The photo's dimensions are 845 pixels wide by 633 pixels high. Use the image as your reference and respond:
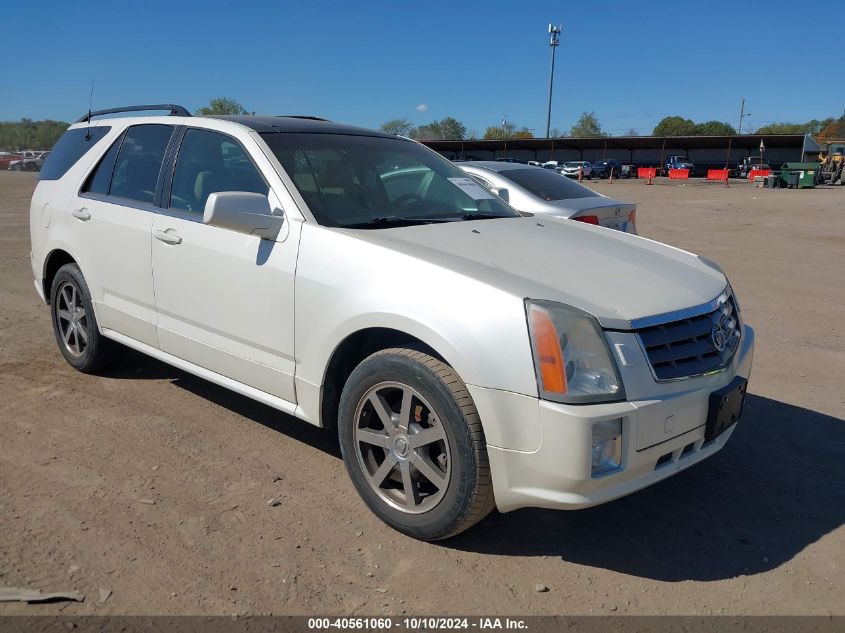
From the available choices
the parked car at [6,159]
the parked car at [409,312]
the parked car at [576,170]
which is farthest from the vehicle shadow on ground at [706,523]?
the parked car at [6,159]

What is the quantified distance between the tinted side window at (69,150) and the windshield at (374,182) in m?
1.94

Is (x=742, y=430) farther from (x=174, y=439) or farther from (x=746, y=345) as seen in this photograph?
(x=174, y=439)

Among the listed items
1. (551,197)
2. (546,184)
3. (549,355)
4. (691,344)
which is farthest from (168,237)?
(546,184)

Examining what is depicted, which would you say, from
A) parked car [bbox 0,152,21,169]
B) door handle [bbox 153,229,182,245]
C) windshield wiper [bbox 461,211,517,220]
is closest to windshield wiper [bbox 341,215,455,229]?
windshield wiper [bbox 461,211,517,220]

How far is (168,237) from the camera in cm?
412

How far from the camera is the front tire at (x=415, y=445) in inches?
113

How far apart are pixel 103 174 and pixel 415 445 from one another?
3175 millimetres

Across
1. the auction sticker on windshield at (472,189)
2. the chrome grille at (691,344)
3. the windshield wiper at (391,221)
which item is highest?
the auction sticker on windshield at (472,189)

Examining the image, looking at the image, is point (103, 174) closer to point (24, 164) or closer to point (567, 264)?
point (567, 264)

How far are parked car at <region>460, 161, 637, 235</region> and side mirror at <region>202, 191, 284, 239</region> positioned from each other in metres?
4.33

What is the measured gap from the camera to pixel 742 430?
4.46 meters

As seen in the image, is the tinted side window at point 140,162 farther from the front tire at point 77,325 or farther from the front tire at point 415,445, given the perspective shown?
the front tire at point 415,445

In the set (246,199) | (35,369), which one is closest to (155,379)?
(35,369)

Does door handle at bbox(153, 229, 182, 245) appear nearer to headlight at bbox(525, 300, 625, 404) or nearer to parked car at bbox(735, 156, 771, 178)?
headlight at bbox(525, 300, 625, 404)
